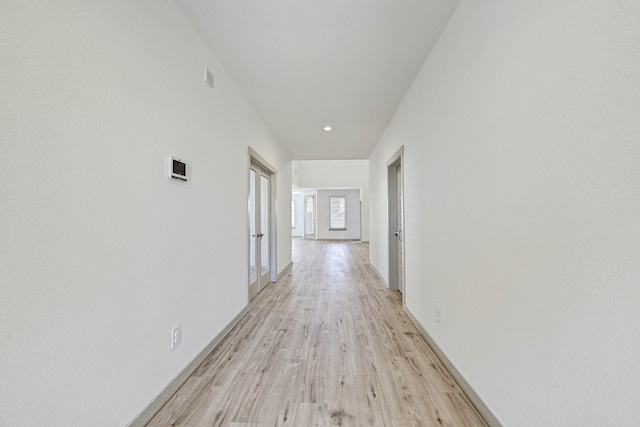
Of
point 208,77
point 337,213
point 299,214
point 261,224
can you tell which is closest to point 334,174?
A: point 337,213

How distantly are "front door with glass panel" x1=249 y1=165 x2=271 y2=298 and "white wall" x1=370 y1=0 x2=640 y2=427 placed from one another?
2688mm

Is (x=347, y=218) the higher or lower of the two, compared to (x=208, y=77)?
lower

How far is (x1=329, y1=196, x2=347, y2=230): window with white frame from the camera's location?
1335 cm

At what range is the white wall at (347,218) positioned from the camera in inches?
523

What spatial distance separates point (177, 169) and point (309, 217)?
12446 mm

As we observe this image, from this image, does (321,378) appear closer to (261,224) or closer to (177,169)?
(177,169)

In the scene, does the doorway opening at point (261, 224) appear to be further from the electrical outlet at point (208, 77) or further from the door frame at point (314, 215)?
the door frame at point (314, 215)

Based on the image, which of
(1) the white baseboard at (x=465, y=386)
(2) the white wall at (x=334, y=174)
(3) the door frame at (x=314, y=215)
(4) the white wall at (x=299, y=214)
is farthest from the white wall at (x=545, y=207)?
(4) the white wall at (x=299, y=214)

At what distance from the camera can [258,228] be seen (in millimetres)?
4262

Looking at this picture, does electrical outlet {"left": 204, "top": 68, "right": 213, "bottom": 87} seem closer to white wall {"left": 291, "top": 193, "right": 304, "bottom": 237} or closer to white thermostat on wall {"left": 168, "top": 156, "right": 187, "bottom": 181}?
white thermostat on wall {"left": 168, "top": 156, "right": 187, "bottom": 181}

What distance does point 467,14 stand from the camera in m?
1.77

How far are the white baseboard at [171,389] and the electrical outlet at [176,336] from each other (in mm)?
219

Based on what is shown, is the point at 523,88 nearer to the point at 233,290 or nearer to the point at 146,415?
the point at 146,415

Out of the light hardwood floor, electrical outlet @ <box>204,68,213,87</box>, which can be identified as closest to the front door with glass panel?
the light hardwood floor
